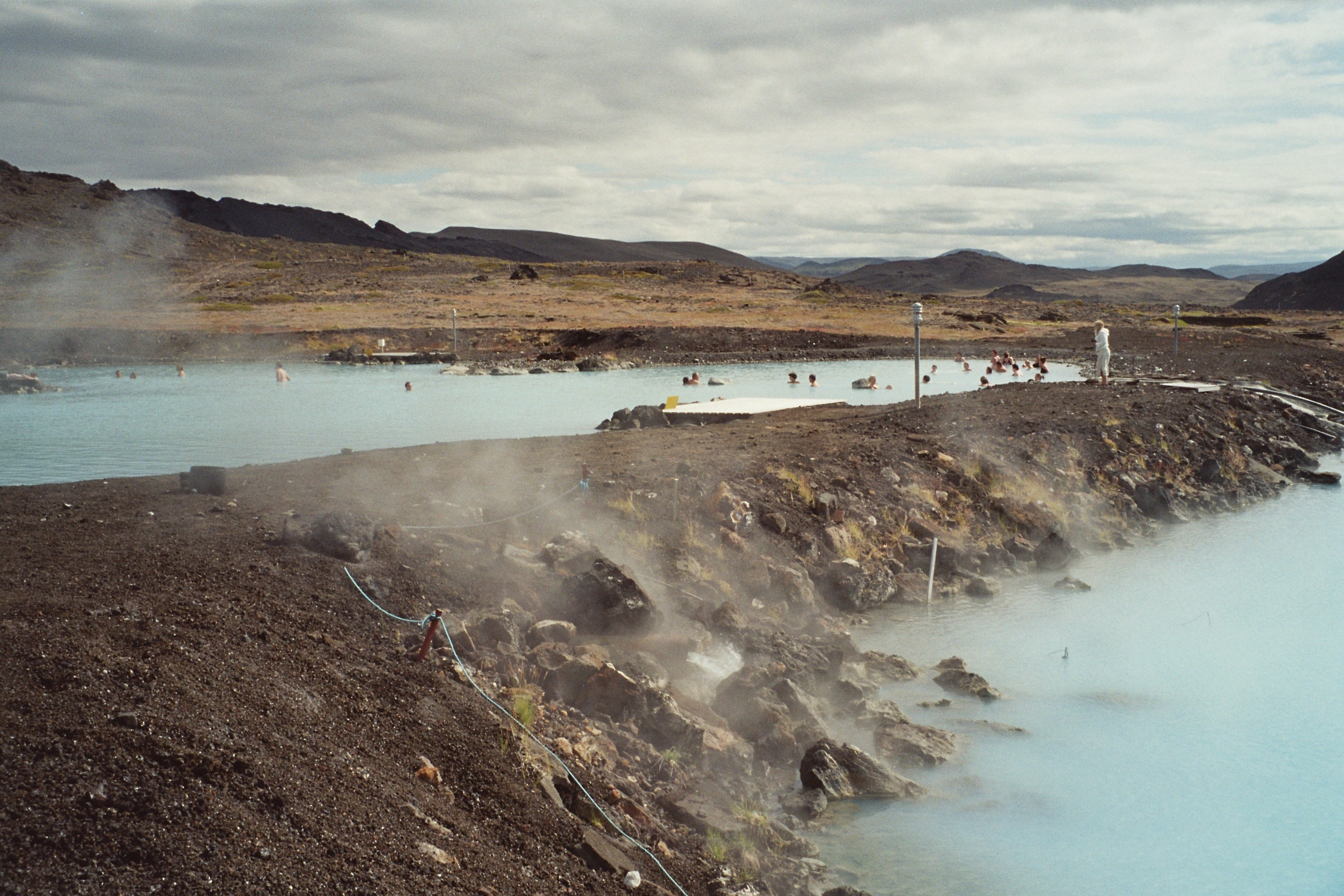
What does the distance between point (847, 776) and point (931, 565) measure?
16.4 ft

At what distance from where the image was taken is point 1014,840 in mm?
6965

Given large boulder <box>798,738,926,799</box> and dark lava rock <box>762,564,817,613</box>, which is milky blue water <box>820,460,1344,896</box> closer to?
large boulder <box>798,738,926,799</box>

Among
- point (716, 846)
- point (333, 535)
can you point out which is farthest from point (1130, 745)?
point (333, 535)

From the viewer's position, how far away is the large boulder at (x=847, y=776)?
7.12 meters

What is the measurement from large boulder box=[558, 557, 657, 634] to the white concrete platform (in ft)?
32.7

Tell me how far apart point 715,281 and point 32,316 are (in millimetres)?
62913

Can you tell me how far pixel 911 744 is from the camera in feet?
25.8

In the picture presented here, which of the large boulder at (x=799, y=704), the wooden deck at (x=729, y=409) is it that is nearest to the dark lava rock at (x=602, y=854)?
the large boulder at (x=799, y=704)

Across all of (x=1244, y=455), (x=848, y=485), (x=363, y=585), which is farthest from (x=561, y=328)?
(x=363, y=585)

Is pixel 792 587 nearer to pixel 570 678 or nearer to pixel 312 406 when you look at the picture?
pixel 570 678

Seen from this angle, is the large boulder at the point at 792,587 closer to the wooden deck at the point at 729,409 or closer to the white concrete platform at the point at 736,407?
the wooden deck at the point at 729,409

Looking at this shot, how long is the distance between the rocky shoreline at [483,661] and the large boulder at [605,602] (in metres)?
0.03

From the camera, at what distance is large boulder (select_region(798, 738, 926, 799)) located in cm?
712

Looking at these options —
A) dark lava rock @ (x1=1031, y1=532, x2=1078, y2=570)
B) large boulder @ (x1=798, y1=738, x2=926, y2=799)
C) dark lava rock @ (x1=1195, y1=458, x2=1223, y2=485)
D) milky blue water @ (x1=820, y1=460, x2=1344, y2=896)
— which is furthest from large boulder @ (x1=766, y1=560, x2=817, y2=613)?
dark lava rock @ (x1=1195, y1=458, x2=1223, y2=485)
